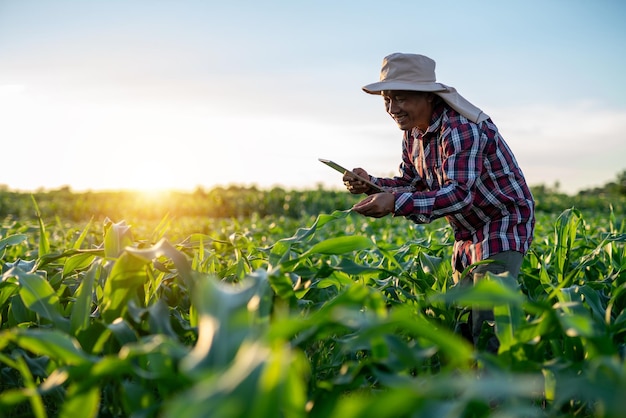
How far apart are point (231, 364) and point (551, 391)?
1.22 meters

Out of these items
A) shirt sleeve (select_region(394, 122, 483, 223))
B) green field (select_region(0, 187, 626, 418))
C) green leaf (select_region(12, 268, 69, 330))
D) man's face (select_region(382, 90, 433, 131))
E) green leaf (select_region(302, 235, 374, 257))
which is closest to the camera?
green field (select_region(0, 187, 626, 418))

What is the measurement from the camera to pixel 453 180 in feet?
9.81

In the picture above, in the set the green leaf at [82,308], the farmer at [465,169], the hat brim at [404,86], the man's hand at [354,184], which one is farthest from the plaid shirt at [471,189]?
the green leaf at [82,308]

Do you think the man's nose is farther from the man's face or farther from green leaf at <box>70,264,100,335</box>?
green leaf at <box>70,264,100,335</box>

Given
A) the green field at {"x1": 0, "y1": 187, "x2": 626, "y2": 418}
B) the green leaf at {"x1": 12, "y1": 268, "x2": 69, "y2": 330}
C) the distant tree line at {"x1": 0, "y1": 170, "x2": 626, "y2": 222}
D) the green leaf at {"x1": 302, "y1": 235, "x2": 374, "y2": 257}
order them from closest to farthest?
the green field at {"x1": 0, "y1": 187, "x2": 626, "y2": 418}
the green leaf at {"x1": 12, "y1": 268, "x2": 69, "y2": 330}
the green leaf at {"x1": 302, "y1": 235, "x2": 374, "y2": 257}
the distant tree line at {"x1": 0, "y1": 170, "x2": 626, "y2": 222}

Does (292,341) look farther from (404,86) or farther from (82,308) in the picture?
(404,86)

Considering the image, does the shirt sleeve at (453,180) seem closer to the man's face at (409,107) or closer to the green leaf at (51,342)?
the man's face at (409,107)

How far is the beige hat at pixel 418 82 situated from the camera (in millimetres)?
3141

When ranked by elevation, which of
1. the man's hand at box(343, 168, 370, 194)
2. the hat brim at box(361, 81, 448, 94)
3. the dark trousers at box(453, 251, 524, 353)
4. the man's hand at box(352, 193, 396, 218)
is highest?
the hat brim at box(361, 81, 448, 94)

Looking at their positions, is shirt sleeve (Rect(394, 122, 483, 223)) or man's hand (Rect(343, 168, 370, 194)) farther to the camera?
man's hand (Rect(343, 168, 370, 194))

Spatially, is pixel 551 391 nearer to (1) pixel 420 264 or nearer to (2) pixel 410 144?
(1) pixel 420 264

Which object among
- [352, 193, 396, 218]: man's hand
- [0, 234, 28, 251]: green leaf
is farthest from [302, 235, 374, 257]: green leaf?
[0, 234, 28, 251]: green leaf

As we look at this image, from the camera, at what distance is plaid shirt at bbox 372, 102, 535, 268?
295 cm

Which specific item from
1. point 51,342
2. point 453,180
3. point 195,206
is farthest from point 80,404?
point 195,206
